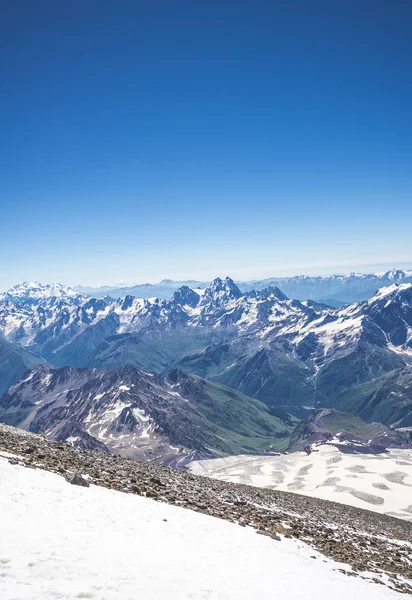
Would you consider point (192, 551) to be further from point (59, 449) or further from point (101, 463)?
point (59, 449)

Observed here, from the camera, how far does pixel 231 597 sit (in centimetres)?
1495

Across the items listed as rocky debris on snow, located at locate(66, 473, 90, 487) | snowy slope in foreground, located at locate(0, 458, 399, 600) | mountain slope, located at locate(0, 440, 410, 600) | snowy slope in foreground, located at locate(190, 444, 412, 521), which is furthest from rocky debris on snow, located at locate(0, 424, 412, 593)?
snowy slope in foreground, located at locate(190, 444, 412, 521)

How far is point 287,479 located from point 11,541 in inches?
6968

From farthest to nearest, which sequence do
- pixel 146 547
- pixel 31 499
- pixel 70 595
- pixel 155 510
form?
pixel 155 510 < pixel 31 499 < pixel 146 547 < pixel 70 595

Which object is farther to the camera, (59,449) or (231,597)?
(59,449)

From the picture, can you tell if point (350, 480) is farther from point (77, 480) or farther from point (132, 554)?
point (132, 554)

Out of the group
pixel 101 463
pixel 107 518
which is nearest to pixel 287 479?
pixel 101 463

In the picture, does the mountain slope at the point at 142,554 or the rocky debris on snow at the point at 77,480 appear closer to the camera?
the mountain slope at the point at 142,554

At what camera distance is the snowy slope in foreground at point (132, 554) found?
13.4 metres

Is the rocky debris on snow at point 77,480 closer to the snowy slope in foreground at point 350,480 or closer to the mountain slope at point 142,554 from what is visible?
the mountain slope at point 142,554

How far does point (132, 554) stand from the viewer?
1656 cm

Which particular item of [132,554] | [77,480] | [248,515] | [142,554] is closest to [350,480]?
[248,515]

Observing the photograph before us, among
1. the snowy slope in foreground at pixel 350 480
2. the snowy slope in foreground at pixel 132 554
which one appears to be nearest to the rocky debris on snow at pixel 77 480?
the snowy slope in foreground at pixel 132 554

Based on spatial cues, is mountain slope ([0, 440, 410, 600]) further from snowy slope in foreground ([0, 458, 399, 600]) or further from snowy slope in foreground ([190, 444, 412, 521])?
snowy slope in foreground ([190, 444, 412, 521])
